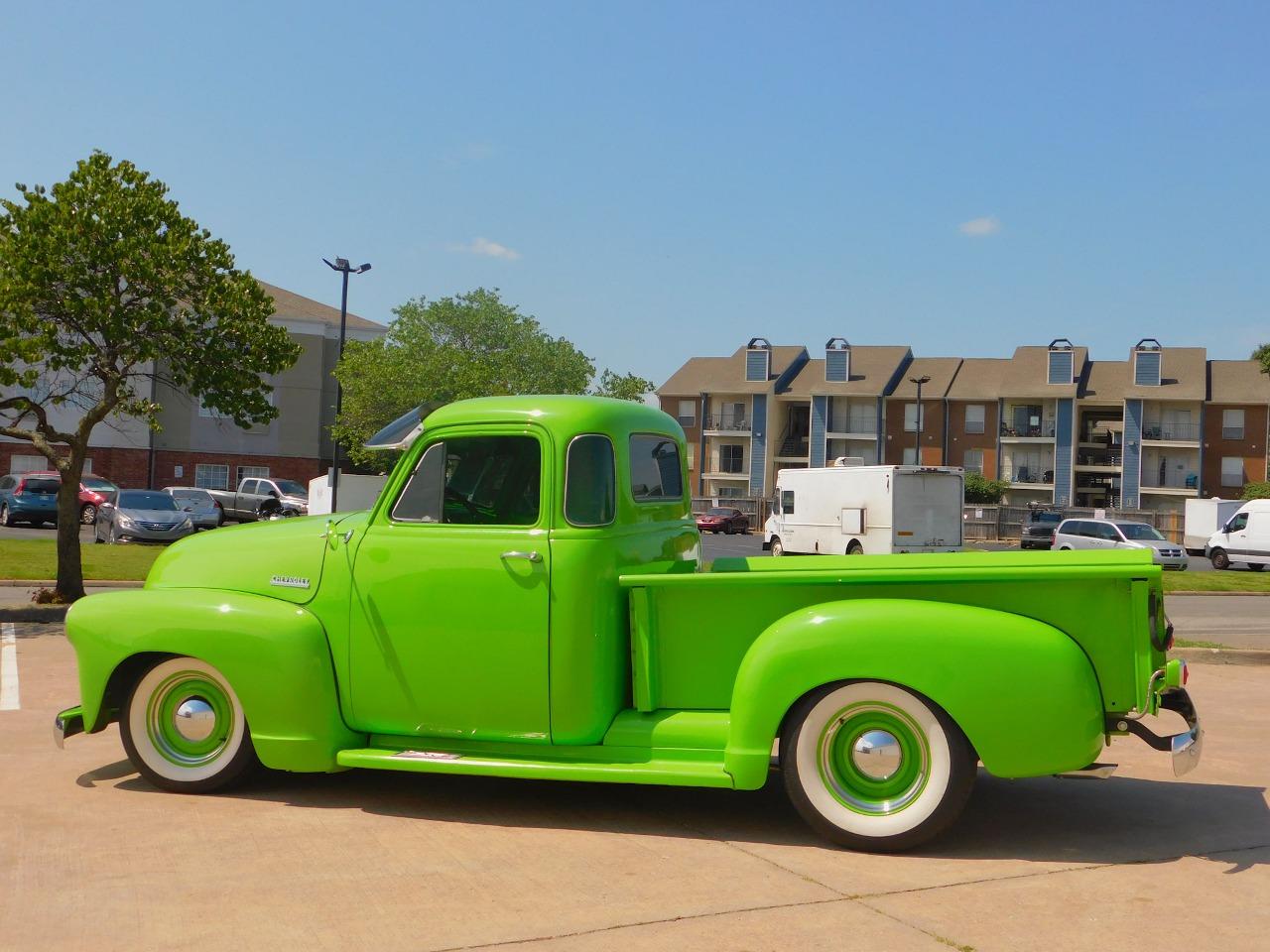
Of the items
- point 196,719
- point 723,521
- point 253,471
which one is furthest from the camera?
point 723,521

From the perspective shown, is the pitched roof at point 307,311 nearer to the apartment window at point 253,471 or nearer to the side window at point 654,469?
the apartment window at point 253,471

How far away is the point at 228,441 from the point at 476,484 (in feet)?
174

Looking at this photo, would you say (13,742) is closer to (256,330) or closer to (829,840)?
(829,840)

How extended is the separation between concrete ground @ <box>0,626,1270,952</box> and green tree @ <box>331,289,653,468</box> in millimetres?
41675

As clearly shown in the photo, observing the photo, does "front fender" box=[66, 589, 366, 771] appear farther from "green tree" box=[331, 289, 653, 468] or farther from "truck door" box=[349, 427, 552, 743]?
"green tree" box=[331, 289, 653, 468]

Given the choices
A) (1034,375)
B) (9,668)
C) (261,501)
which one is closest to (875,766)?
(9,668)

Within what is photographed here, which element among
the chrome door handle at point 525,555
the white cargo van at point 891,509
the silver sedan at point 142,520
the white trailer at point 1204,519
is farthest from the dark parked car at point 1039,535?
the chrome door handle at point 525,555

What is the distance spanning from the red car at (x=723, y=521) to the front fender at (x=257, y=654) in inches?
2144

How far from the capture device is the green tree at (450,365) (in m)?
58.7

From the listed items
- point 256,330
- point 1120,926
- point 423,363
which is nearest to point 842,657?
point 1120,926

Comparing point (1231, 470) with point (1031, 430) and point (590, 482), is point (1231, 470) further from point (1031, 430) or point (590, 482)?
point (590, 482)

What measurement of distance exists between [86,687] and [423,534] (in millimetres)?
2062

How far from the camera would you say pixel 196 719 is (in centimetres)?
643

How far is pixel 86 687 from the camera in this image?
651 centimetres
